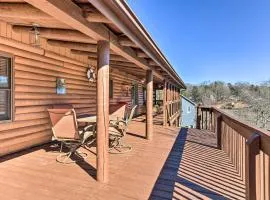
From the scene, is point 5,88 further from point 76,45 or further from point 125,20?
point 125,20

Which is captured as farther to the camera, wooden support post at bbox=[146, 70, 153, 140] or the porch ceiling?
wooden support post at bbox=[146, 70, 153, 140]

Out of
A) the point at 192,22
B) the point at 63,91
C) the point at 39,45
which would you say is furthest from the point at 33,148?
the point at 192,22

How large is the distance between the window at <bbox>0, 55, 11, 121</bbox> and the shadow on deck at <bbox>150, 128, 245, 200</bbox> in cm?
289

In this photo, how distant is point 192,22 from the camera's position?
3600cm

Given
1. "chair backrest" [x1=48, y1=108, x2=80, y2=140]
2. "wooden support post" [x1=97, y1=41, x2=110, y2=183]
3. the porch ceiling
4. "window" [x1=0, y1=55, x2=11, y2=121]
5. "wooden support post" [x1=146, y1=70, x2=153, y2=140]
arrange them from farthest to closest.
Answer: "wooden support post" [x1=146, y1=70, x2=153, y2=140]
"window" [x1=0, y1=55, x2=11, y2=121]
"chair backrest" [x1=48, y1=108, x2=80, y2=140]
"wooden support post" [x1=97, y1=41, x2=110, y2=183]
the porch ceiling

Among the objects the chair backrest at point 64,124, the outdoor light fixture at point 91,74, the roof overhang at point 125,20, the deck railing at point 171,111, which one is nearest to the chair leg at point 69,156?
the chair backrest at point 64,124

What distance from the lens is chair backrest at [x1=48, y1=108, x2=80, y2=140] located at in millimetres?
4328

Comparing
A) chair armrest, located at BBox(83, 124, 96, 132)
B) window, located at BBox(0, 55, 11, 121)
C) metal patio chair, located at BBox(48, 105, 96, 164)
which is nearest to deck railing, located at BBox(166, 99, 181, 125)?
chair armrest, located at BBox(83, 124, 96, 132)

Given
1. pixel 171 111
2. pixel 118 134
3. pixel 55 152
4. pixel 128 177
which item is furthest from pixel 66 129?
pixel 171 111

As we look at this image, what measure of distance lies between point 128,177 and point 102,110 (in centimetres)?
106

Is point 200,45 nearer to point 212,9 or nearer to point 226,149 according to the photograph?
point 212,9

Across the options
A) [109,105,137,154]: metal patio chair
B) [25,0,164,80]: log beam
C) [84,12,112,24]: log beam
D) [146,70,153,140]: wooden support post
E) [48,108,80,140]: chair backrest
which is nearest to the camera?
[25,0,164,80]: log beam

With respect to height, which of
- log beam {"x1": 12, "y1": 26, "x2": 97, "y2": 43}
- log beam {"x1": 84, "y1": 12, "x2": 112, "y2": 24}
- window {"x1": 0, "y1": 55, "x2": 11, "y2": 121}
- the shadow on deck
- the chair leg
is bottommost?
the shadow on deck

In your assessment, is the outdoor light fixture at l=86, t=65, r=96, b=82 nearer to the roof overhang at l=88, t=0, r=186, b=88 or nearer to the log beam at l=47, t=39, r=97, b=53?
the log beam at l=47, t=39, r=97, b=53
